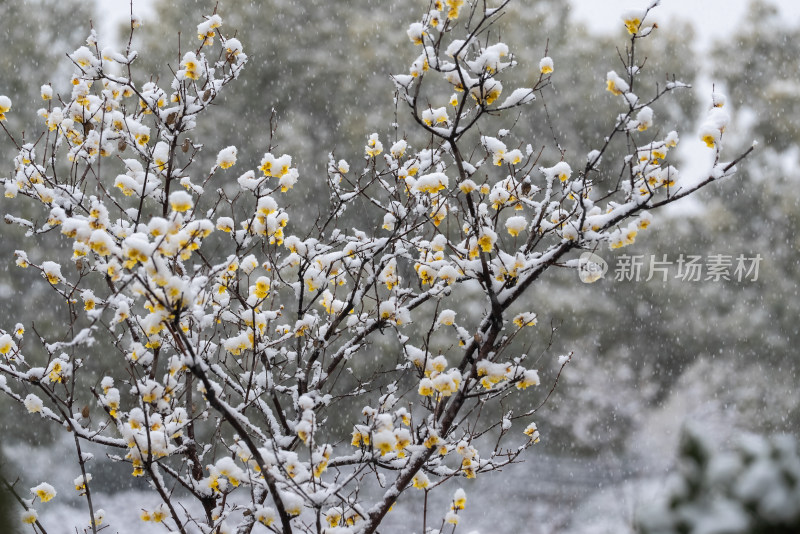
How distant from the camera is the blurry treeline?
7039 millimetres

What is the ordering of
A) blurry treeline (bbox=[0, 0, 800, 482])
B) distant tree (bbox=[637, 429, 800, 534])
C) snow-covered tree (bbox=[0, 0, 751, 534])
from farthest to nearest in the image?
blurry treeline (bbox=[0, 0, 800, 482]) → snow-covered tree (bbox=[0, 0, 751, 534]) → distant tree (bbox=[637, 429, 800, 534])

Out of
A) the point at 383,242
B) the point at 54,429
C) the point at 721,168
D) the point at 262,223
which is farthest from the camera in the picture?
the point at 54,429

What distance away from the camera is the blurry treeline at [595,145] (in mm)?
7039

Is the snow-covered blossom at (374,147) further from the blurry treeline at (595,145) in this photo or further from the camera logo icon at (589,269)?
the blurry treeline at (595,145)

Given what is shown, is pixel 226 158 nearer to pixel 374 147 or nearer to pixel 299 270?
pixel 299 270

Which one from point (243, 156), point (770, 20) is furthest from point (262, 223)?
point (770, 20)

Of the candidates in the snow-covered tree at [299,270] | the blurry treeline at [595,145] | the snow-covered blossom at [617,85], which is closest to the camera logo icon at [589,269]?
the snow-covered tree at [299,270]

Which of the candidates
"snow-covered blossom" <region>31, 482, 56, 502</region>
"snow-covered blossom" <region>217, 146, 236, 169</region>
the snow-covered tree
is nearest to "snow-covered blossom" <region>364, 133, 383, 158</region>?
the snow-covered tree

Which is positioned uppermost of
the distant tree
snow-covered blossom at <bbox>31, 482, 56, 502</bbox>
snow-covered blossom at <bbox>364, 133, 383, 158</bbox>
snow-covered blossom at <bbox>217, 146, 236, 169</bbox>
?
snow-covered blossom at <bbox>364, 133, 383, 158</bbox>

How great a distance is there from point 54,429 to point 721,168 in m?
7.01

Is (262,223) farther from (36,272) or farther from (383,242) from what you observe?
(36,272)

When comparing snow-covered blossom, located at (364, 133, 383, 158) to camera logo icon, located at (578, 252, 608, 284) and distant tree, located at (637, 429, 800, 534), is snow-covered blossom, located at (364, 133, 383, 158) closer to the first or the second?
camera logo icon, located at (578, 252, 608, 284)

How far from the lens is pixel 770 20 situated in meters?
7.49

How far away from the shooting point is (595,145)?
24.7 feet
